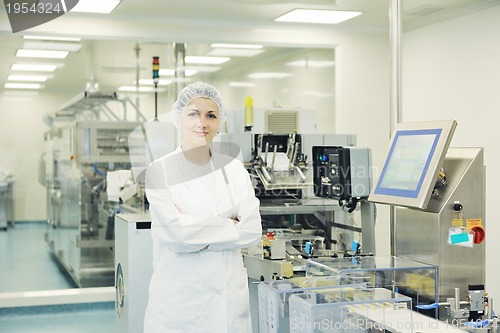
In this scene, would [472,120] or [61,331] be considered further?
[472,120]

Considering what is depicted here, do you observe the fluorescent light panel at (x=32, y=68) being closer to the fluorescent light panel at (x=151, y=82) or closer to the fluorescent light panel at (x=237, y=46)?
the fluorescent light panel at (x=151, y=82)

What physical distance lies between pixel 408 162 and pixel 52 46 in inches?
151

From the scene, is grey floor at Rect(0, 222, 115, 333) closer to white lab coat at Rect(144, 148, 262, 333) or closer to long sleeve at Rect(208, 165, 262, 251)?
white lab coat at Rect(144, 148, 262, 333)

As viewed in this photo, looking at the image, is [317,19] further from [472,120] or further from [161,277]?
[161,277]

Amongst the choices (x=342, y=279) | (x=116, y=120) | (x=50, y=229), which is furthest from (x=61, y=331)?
(x=342, y=279)

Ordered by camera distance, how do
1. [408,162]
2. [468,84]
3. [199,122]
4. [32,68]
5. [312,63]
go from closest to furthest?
[408,162] < [199,122] < [468,84] < [32,68] < [312,63]

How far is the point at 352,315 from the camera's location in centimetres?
194

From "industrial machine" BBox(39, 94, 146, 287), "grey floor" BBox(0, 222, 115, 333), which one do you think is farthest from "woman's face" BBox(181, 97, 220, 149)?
"industrial machine" BBox(39, 94, 146, 287)

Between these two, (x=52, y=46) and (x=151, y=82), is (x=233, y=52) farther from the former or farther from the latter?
(x=52, y=46)

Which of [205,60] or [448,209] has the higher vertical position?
[205,60]

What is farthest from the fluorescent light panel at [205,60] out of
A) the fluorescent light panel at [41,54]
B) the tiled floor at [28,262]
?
the tiled floor at [28,262]

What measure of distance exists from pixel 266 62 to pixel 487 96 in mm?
2184

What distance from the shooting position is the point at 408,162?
2.45 metres

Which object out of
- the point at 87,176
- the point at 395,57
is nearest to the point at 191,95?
the point at 395,57
